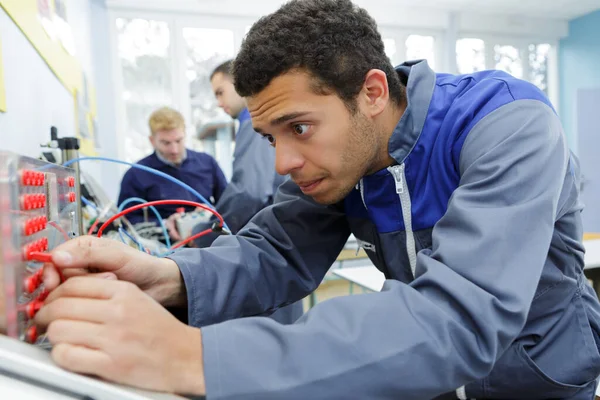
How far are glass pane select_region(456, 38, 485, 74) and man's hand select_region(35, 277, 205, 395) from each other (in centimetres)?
609

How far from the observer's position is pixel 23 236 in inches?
17.5

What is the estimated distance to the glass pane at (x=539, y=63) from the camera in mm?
6332

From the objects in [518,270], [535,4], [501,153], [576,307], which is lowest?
[576,307]

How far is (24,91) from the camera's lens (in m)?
1.37

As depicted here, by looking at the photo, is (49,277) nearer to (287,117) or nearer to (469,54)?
(287,117)

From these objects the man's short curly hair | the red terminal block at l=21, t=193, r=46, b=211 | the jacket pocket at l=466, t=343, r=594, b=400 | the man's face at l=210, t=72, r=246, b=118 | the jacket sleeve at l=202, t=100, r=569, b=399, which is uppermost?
the man's face at l=210, t=72, r=246, b=118

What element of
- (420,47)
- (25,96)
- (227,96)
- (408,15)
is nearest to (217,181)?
(227,96)

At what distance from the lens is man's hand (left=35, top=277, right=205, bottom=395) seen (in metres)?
0.40

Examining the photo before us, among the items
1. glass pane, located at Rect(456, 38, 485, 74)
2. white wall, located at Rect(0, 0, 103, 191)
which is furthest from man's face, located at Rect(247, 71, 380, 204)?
glass pane, located at Rect(456, 38, 485, 74)

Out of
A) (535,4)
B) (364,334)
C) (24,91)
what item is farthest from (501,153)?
(535,4)

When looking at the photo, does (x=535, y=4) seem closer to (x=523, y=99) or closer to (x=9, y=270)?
(x=523, y=99)

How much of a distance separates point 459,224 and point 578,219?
409 millimetres

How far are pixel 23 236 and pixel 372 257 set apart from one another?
732 millimetres

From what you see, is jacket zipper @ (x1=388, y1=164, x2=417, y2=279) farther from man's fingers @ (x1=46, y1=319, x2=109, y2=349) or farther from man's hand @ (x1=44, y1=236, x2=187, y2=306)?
man's fingers @ (x1=46, y1=319, x2=109, y2=349)
